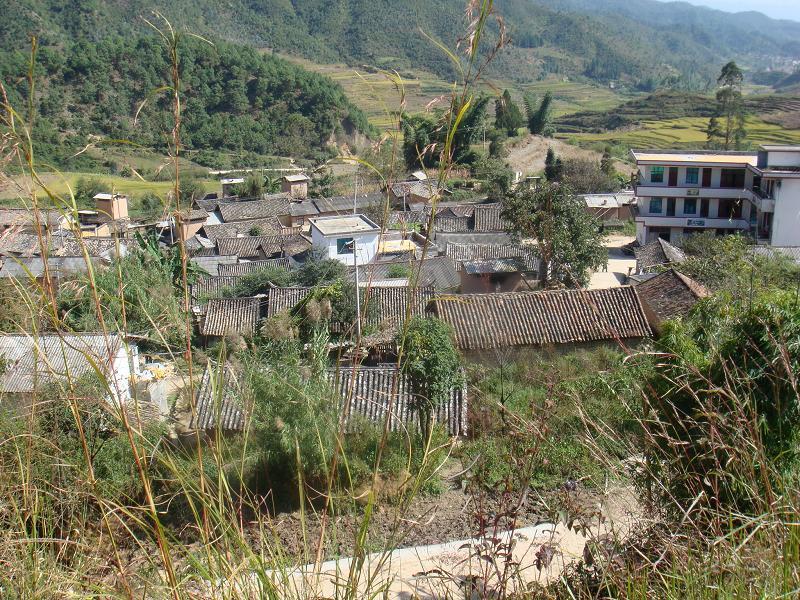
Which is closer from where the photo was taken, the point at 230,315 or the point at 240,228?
the point at 230,315

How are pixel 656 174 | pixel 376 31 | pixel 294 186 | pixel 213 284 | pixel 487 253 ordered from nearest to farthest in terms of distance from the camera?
pixel 213 284 < pixel 487 253 < pixel 656 174 < pixel 294 186 < pixel 376 31

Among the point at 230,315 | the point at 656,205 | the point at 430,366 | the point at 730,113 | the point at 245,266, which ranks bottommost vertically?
the point at 245,266

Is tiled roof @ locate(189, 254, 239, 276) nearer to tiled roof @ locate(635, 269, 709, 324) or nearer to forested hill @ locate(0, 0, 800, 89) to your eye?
tiled roof @ locate(635, 269, 709, 324)

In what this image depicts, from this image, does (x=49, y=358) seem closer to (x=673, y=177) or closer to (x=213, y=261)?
(x=213, y=261)

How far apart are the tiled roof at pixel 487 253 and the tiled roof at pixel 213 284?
5.57 meters

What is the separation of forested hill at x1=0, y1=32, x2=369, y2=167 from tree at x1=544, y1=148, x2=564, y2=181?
20493 mm

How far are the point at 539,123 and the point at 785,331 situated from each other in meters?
39.5

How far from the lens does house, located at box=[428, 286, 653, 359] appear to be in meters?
11.5

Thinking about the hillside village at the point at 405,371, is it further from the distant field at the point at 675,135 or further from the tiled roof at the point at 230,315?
the distant field at the point at 675,135

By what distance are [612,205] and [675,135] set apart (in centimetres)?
2456

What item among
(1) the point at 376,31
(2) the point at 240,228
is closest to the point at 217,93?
(2) the point at 240,228

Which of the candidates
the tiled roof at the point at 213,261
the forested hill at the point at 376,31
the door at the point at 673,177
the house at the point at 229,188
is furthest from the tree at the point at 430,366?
the forested hill at the point at 376,31

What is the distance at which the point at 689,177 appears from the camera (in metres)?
22.2

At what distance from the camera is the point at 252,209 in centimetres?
2945
